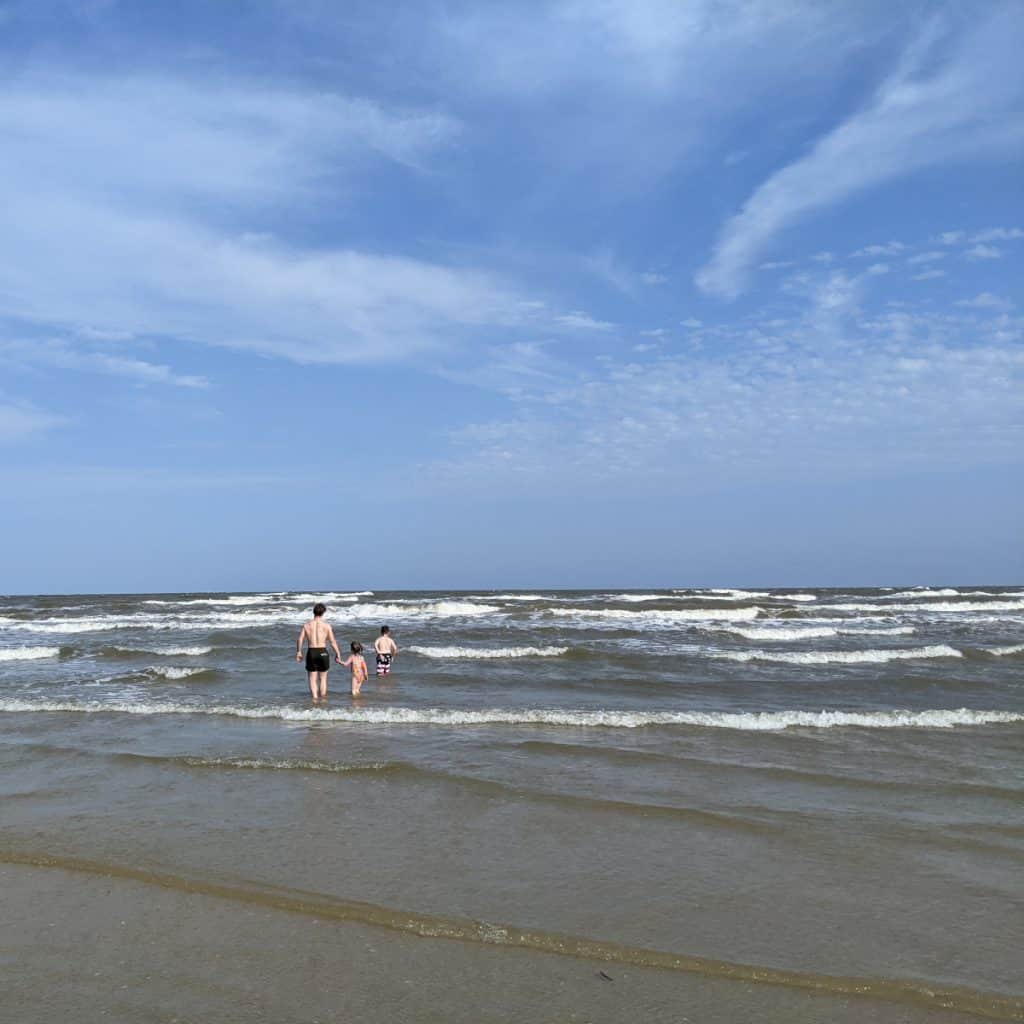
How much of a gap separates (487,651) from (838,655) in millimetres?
8612

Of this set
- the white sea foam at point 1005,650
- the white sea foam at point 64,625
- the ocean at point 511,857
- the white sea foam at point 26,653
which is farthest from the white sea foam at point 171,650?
the white sea foam at point 1005,650

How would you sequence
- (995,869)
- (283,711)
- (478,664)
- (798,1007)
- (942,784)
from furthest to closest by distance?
(478,664) < (283,711) < (942,784) < (995,869) < (798,1007)

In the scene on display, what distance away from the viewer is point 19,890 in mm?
4906

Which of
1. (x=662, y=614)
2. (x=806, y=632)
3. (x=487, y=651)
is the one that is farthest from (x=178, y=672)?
(x=662, y=614)

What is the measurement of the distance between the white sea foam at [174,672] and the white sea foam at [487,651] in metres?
5.52

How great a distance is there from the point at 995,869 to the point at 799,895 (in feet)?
5.19

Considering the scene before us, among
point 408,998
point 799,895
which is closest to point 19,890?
point 408,998

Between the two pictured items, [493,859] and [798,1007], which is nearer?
[798,1007]

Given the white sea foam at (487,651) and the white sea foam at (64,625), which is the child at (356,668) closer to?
the white sea foam at (487,651)

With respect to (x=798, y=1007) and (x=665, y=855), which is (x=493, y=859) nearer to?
(x=665, y=855)

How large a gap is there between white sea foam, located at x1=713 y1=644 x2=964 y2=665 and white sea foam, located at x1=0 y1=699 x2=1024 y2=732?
712 centimetres

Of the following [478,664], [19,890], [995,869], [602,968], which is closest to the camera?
[602,968]

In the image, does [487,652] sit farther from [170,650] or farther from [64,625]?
[64,625]

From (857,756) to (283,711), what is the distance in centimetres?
759
